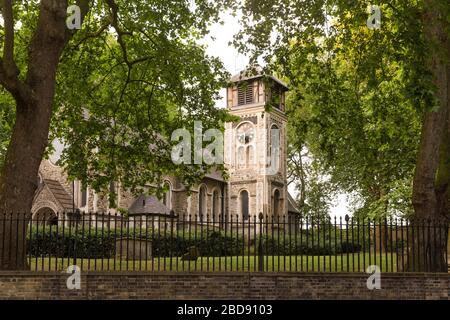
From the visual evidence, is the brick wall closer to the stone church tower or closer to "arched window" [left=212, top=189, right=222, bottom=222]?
the stone church tower

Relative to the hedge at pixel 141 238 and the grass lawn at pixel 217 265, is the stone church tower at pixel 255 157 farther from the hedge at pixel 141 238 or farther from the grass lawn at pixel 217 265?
the grass lawn at pixel 217 265

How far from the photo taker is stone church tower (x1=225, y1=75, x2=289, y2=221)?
4216 centimetres

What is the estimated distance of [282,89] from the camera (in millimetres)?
43750

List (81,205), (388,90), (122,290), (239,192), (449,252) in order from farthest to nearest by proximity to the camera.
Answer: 1. (239,192)
2. (81,205)
3. (388,90)
4. (449,252)
5. (122,290)

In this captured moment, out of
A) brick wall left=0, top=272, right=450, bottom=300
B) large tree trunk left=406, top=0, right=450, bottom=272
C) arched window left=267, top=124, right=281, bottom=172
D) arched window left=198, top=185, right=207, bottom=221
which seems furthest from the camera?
arched window left=267, top=124, right=281, bottom=172

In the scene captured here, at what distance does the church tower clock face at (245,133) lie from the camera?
43.2 metres

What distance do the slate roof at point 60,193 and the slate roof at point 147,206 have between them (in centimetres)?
354

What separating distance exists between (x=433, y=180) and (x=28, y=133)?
9.34 m

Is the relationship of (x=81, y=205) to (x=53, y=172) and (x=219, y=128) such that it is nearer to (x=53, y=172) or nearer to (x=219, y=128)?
(x=53, y=172)

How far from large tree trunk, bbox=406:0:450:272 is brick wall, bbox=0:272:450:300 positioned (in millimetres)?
902

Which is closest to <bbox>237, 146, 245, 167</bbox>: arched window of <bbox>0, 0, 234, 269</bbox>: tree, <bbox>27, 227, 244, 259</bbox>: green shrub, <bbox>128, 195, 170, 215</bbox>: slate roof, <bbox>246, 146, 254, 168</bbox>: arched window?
<bbox>246, 146, 254, 168</bbox>: arched window

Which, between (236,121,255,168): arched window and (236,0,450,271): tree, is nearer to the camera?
(236,0,450,271): tree
